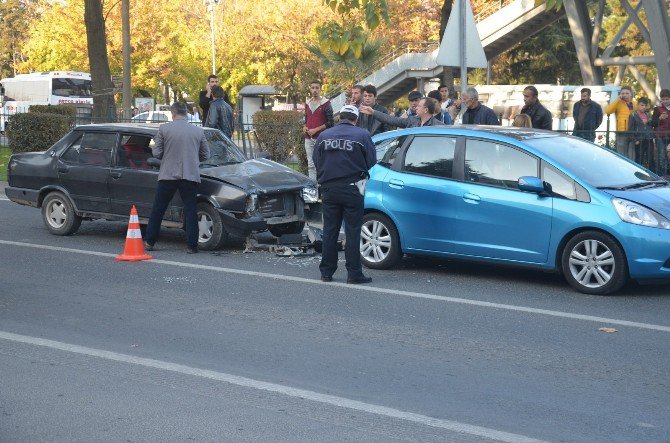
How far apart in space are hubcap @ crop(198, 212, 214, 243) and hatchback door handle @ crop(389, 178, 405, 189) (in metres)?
2.44

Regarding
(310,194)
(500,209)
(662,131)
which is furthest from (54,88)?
(500,209)

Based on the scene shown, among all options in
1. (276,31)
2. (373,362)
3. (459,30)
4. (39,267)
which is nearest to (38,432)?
(373,362)

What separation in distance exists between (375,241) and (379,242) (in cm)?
5

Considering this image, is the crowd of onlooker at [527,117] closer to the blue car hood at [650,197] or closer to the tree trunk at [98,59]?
the blue car hood at [650,197]

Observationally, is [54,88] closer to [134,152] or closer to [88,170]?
[88,170]

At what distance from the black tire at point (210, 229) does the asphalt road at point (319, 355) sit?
80 cm

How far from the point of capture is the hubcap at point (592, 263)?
384 inches

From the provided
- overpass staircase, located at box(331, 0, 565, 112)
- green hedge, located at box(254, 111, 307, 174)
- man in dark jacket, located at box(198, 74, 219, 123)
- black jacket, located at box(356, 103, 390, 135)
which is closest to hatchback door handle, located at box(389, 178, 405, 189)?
black jacket, located at box(356, 103, 390, 135)

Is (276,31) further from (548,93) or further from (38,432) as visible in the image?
(38,432)

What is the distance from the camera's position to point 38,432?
5.64 metres

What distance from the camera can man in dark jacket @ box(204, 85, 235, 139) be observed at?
17.8m

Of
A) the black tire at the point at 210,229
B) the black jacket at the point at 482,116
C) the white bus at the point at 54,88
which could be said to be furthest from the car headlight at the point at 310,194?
the white bus at the point at 54,88

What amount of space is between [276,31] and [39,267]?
51292 millimetres

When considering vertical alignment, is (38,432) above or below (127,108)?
below
